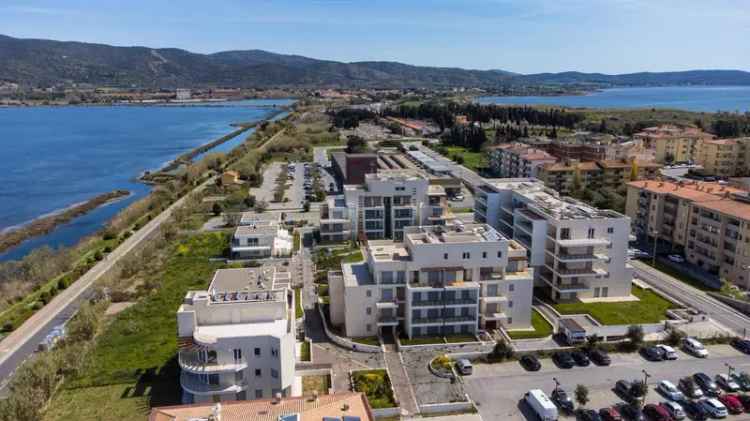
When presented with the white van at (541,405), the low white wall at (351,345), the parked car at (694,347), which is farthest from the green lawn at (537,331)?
the low white wall at (351,345)

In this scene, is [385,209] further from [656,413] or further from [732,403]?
[732,403]

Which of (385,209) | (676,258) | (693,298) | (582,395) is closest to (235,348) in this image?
(582,395)

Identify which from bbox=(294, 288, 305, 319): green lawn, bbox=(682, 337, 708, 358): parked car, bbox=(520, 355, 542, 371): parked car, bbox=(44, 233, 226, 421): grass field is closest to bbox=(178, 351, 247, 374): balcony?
bbox=(44, 233, 226, 421): grass field

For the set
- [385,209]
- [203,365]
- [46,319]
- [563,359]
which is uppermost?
[385,209]

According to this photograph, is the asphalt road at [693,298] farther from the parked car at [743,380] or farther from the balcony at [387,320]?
the balcony at [387,320]

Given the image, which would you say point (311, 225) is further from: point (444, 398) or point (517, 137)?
point (517, 137)

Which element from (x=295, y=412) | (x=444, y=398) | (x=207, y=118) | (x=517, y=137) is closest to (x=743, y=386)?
(x=444, y=398)

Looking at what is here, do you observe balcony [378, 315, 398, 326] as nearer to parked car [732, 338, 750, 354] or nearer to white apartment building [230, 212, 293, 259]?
white apartment building [230, 212, 293, 259]
